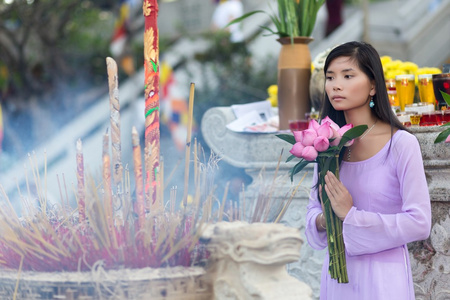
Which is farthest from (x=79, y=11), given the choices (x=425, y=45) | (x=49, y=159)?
(x=425, y=45)

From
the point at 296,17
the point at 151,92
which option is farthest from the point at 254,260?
the point at 296,17

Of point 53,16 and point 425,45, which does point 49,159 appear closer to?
point 53,16

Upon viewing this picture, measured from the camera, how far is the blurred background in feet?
31.2

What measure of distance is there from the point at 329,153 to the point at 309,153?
7 cm

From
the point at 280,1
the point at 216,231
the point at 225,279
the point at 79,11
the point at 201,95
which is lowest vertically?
the point at 225,279

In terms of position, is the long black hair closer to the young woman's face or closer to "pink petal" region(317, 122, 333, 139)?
the young woman's face

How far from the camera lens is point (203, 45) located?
10367 millimetres

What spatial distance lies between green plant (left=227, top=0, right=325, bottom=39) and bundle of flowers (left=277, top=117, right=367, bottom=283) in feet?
5.66

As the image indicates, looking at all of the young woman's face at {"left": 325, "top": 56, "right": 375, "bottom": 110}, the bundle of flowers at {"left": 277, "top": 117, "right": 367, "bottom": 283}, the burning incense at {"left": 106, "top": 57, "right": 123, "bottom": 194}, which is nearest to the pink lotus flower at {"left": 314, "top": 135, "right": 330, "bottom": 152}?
the bundle of flowers at {"left": 277, "top": 117, "right": 367, "bottom": 283}

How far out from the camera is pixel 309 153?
1962mm

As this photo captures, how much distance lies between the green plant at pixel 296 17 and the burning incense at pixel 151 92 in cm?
195

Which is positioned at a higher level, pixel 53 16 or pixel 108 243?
pixel 53 16

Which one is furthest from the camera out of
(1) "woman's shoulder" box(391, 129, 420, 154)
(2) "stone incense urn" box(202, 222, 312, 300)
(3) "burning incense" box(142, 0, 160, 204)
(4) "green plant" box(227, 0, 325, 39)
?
(4) "green plant" box(227, 0, 325, 39)

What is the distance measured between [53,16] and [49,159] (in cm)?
241
